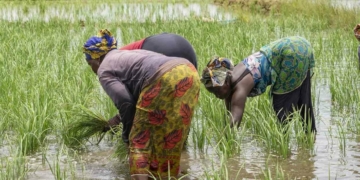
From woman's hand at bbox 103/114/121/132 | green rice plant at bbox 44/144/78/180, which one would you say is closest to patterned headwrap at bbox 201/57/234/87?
woman's hand at bbox 103/114/121/132

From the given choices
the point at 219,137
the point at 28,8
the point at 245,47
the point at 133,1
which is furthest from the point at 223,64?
the point at 133,1

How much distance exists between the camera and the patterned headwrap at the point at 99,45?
3.68m

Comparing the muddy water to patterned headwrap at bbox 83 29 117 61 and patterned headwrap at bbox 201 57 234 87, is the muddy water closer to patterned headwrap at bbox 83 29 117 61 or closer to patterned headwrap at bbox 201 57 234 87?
patterned headwrap at bbox 201 57 234 87

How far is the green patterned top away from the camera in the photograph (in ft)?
14.0

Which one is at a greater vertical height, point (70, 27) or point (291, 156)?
point (70, 27)

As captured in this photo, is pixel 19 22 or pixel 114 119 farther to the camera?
pixel 19 22

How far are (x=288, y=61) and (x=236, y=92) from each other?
0.50m


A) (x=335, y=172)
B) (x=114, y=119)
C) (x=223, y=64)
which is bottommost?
(x=335, y=172)

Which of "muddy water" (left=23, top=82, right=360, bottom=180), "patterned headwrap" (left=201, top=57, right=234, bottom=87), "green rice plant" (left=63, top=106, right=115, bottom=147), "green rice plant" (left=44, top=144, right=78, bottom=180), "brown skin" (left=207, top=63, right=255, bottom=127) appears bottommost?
"muddy water" (left=23, top=82, right=360, bottom=180)

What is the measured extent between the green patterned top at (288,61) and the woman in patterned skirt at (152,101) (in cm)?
93

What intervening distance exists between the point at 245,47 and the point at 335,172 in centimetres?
410

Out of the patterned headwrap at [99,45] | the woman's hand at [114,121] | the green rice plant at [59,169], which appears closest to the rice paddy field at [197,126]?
the green rice plant at [59,169]

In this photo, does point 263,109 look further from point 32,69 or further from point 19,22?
point 19,22

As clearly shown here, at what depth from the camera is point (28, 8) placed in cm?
1538
